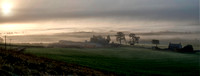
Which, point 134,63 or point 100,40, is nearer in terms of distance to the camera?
point 134,63

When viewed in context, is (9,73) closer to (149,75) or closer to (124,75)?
(124,75)

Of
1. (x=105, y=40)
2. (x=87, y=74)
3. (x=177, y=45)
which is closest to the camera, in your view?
(x=87, y=74)

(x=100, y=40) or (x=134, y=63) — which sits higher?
(x=100, y=40)

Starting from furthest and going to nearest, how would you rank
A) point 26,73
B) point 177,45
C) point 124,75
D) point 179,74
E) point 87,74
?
point 177,45
point 179,74
point 124,75
point 87,74
point 26,73

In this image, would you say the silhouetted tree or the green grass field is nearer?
the green grass field

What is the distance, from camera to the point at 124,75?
31047 mm

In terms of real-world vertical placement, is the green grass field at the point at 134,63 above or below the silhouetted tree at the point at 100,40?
below

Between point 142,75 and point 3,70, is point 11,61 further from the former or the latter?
point 142,75

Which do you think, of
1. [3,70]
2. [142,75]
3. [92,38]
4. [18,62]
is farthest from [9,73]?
[92,38]

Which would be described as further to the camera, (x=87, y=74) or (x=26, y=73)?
(x=87, y=74)

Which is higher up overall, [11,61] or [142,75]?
[11,61]

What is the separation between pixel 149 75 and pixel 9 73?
56.8 feet

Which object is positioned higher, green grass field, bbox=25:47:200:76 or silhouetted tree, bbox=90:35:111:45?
silhouetted tree, bbox=90:35:111:45

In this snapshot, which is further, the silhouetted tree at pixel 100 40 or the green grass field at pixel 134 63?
the silhouetted tree at pixel 100 40
